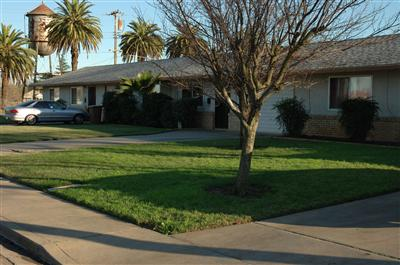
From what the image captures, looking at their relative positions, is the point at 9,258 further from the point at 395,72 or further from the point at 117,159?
the point at 395,72

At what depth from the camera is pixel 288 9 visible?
738 centimetres

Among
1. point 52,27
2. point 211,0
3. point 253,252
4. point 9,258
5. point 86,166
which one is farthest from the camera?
point 52,27

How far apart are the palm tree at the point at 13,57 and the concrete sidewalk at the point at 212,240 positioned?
44.2m

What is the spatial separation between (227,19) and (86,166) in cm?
576

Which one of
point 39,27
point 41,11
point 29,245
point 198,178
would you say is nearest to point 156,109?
point 198,178

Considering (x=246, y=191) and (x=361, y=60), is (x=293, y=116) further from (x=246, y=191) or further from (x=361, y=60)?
(x=246, y=191)

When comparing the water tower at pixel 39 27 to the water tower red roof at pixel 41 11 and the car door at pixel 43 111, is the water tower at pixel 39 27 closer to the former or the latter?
the water tower red roof at pixel 41 11

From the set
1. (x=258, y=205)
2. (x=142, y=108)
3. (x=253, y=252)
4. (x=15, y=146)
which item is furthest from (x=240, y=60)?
(x=142, y=108)

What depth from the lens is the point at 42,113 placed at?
30484 mm

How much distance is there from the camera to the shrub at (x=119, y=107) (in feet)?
97.0

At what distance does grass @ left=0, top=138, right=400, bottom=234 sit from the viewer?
754cm

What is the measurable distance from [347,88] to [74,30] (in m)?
34.8

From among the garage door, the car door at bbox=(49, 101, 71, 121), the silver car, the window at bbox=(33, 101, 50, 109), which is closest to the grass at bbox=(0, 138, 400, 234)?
the garage door

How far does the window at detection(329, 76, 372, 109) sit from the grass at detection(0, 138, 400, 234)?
3.68m
